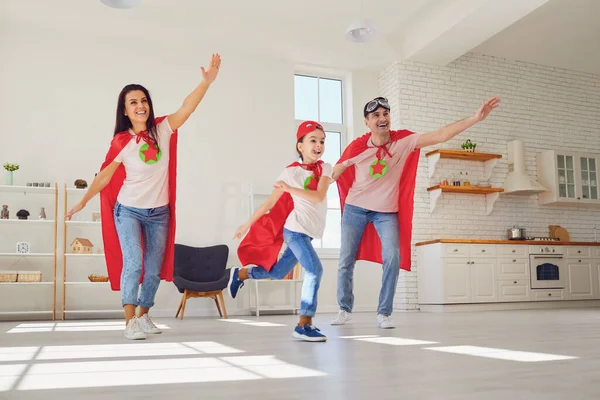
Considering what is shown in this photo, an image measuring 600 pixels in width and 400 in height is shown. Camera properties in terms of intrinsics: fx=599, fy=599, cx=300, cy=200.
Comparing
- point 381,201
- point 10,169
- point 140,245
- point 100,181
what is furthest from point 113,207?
point 10,169

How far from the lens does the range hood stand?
27.4 feet

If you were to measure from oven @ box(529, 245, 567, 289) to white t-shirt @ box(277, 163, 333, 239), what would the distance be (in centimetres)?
555

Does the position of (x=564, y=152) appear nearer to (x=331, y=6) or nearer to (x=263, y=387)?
(x=331, y=6)

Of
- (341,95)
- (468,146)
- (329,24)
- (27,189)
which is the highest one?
(329,24)

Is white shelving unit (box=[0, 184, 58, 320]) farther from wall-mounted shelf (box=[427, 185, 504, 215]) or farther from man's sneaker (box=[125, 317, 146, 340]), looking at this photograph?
wall-mounted shelf (box=[427, 185, 504, 215])

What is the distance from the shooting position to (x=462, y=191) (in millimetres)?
8164

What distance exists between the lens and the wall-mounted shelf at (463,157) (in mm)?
8039

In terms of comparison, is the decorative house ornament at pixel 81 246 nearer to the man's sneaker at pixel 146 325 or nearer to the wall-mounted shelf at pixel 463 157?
the man's sneaker at pixel 146 325

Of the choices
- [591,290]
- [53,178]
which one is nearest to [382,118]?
[53,178]

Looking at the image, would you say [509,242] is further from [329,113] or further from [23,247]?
[23,247]

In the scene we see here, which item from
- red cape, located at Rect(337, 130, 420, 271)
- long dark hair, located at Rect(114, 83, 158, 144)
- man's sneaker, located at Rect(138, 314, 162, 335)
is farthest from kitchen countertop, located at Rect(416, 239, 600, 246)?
long dark hair, located at Rect(114, 83, 158, 144)

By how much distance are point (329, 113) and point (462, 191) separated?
2143 mm

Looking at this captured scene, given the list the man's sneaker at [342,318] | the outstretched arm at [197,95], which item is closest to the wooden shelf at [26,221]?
the outstretched arm at [197,95]

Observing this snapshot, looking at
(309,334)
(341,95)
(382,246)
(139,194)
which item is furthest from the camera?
(341,95)
